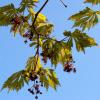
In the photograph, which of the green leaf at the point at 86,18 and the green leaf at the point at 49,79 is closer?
the green leaf at the point at 86,18

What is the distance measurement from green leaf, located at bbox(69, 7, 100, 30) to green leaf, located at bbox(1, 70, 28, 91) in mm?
1283

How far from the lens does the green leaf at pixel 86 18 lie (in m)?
6.15

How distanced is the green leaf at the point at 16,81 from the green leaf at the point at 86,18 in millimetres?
1283

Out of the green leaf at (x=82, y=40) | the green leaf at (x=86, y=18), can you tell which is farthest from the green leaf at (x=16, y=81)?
the green leaf at (x=86, y=18)

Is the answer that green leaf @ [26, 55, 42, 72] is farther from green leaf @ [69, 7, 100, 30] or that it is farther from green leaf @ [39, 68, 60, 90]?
green leaf @ [69, 7, 100, 30]

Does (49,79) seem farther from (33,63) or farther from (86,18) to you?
(86,18)

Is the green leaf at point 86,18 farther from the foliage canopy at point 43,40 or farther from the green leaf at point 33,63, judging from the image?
the green leaf at point 33,63

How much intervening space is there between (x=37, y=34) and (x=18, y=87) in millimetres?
991

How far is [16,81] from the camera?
652 cm

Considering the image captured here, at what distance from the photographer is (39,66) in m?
6.53

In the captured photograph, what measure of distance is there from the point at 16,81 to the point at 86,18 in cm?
160

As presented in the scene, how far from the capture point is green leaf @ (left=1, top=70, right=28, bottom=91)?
646 centimetres

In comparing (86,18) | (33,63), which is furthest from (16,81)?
(86,18)

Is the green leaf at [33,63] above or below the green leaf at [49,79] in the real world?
above
